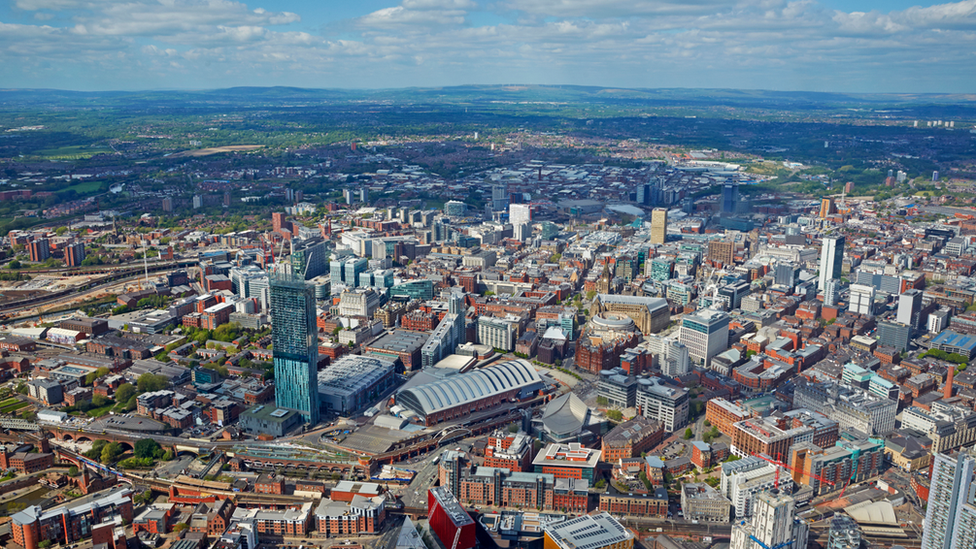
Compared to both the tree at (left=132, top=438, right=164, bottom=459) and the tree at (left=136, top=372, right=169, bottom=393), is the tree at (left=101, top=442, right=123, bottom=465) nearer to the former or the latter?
the tree at (left=132, top=438, right=164, bottom=459)

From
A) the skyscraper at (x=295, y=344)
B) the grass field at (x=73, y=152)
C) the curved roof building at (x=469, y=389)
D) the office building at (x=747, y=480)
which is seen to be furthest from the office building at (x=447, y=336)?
the grass field at (x=73, y=152)

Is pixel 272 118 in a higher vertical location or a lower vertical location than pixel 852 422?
higher

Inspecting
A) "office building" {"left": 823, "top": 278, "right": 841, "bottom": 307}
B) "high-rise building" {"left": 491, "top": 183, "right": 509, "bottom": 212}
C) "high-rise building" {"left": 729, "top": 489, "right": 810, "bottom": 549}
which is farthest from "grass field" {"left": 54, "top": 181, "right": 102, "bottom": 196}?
"high-rise building" {"left": 729, "top": 489, "right": 810, "bottom": 549}

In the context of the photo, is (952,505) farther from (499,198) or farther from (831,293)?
(499,198)

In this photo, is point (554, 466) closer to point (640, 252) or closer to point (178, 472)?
point (178, 472)

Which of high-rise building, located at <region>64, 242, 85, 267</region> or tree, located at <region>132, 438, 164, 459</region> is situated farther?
high-rise building, located at <region>64, 242, 85, 267</region>

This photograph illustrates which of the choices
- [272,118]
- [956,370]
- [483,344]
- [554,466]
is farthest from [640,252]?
[272,118]

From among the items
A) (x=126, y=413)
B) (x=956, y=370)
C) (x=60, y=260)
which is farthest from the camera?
(x=60, y=260)
